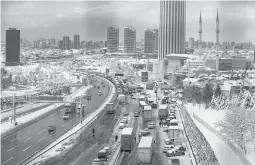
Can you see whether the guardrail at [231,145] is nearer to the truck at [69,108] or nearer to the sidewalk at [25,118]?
the truck at [69,108]

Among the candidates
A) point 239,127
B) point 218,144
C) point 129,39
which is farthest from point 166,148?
point 129,39

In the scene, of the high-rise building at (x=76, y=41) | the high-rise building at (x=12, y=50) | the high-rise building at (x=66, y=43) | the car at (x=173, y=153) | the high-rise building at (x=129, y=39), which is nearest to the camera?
the car at (x=173, y=153)

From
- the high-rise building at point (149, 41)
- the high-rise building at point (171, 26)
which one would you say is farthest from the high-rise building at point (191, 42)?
the high-rise building at point (171, 26)

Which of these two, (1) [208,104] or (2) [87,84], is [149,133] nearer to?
(1) [208,104]

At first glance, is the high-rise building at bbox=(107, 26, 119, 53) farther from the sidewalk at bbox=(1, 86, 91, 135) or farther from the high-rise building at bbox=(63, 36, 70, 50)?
the sidewalk at bbox=(1, 86, 91, 135)

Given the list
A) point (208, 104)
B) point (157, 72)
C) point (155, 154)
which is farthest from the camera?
point (157, 72)

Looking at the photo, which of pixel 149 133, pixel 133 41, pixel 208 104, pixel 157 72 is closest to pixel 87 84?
pixel 157 72

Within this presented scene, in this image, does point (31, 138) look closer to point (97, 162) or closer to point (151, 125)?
point (97, 162)

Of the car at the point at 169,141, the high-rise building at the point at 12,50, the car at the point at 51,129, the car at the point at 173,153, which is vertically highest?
the high-rise building at the point at 12,50
